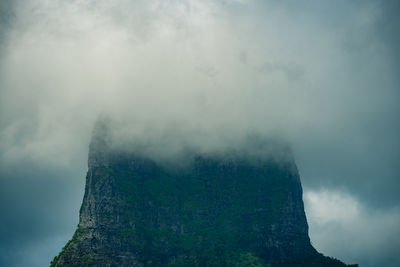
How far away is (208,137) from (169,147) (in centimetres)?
1284

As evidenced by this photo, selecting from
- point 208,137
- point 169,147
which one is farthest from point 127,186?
point 208,137

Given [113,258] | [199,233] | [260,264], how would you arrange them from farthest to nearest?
[199,233] → [260,264] → [113,258]

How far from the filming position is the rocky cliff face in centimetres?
15825

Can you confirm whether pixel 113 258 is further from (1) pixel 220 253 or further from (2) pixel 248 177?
(2) pixel 248 177

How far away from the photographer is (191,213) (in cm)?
17775

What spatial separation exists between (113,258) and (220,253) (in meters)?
30.7

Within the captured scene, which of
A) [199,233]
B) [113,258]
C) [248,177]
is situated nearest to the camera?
[113,258]

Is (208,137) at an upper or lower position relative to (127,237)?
upper

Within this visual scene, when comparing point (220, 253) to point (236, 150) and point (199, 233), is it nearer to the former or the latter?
point (199, 233)

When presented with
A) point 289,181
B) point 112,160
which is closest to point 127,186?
point 112,160

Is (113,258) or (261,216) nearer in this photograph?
(113,258)

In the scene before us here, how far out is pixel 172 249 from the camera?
166 meters

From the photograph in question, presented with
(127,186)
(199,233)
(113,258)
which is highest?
(127,186)

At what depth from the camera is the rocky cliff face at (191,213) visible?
158250mm
